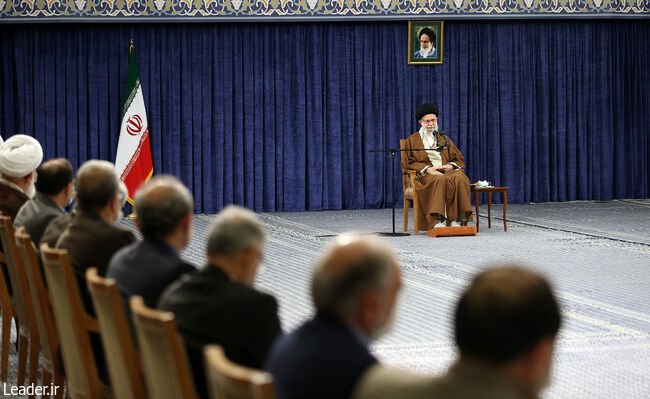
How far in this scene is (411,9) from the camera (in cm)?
1243

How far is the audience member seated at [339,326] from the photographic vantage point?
66.4 inches

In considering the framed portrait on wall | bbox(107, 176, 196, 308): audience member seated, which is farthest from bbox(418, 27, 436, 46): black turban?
bbox(107, 176, 196, 308): audience member seated

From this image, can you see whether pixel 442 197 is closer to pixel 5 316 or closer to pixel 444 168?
pixel 444 168

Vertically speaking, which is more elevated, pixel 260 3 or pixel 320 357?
pixel 260 3

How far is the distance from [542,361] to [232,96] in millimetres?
11262

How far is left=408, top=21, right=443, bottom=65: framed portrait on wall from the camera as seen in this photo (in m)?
12.7

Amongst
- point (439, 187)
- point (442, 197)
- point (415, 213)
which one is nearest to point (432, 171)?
point (439, 187)

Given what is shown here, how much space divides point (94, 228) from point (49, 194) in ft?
3.05

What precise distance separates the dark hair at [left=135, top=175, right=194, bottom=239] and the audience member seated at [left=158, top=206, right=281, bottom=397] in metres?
0.48

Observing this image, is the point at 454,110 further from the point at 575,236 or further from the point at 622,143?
the point at 575,236

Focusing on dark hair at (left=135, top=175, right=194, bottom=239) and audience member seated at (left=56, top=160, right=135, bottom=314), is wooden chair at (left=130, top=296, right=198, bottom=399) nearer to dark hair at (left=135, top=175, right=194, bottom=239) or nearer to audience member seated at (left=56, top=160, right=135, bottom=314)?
dark hair at (left=135, top=175, right=194, bottom=239)

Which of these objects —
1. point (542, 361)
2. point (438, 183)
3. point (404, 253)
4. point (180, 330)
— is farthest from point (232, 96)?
point (542, 361)

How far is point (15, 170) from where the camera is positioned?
480 cm

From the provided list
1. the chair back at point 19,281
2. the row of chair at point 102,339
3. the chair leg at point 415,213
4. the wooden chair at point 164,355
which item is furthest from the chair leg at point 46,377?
the chair leg at point 415,213
